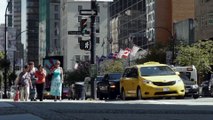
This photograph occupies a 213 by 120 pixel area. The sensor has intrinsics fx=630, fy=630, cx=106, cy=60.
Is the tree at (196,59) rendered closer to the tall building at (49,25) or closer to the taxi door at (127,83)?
the taxi door at (127,83)

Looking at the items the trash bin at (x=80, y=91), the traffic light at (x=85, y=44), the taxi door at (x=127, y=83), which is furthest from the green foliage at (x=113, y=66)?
the taxi door at (x=127, y=83)

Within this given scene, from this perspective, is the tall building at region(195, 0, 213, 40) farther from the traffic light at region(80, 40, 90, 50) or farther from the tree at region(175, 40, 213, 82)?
the traffic light at region(80, 40, 90, 50)

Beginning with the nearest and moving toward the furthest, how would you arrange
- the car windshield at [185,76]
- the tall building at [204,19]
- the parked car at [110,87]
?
the car windshield at [185,76] < the parked car at [110,87] < the tall building at [204,19]

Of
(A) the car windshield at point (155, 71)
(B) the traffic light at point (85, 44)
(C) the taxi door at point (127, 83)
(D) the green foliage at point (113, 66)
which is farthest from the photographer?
(D) the green foliage at point (113, 66)

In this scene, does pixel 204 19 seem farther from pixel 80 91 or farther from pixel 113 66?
pixel 80 91

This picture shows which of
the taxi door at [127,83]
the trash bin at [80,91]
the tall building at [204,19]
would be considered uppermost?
the tall building at [204,19]

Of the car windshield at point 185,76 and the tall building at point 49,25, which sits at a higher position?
the tall building at point 49,25

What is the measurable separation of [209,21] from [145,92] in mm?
46733

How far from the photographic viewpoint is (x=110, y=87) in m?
35.5

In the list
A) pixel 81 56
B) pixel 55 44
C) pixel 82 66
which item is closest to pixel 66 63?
pixel 81 56

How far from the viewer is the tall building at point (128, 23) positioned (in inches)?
4692

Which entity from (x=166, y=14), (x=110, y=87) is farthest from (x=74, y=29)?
(x=110, y=87)

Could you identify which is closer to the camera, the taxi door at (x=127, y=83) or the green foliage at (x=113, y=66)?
the taxi door at (x=127, y=83)

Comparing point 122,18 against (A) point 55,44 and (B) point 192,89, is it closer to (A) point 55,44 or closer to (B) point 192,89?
(A) point 55,44
